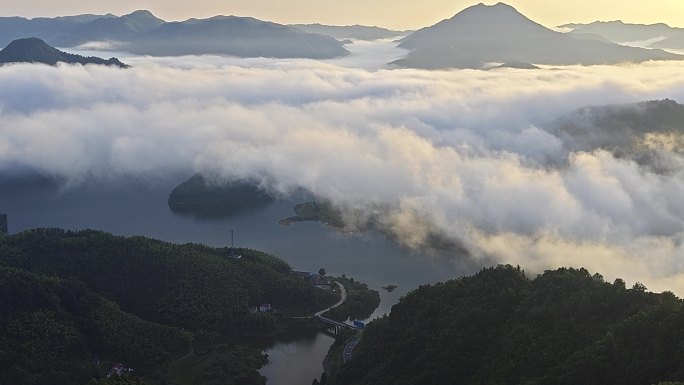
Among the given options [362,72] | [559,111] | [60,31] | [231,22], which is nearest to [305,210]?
[559,111]

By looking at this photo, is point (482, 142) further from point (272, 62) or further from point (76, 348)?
point (272, 62)

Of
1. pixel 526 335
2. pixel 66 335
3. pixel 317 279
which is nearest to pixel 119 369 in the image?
pixel 66 335

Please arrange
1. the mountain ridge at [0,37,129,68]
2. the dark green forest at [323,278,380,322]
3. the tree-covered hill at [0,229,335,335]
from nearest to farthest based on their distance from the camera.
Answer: the tree-covered hill at [0,229,335,335] < the dark green forest at [323,278,380,322] < the mountain ridge at [0,37,129,68]

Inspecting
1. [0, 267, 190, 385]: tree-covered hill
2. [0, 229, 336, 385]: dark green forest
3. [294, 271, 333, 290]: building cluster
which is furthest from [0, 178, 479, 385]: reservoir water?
[0, 267, 190, 385]: tree-covered hill

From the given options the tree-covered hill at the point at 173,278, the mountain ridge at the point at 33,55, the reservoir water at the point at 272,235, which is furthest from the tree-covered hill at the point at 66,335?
the mountain ridge at the point at 33,55

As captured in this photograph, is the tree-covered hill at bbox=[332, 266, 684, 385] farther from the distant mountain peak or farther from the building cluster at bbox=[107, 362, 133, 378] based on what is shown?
the distant mountain peak

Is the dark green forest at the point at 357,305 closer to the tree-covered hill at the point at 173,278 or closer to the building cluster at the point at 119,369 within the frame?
the tree-covered hill at the point at 173,278

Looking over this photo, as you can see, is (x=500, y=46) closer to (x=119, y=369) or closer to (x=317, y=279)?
(x=317, y=279)

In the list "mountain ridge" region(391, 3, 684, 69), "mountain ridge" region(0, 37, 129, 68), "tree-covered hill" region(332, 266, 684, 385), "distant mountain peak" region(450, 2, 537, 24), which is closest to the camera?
"tree-covered hill" region(332, 266, 684, 385)
